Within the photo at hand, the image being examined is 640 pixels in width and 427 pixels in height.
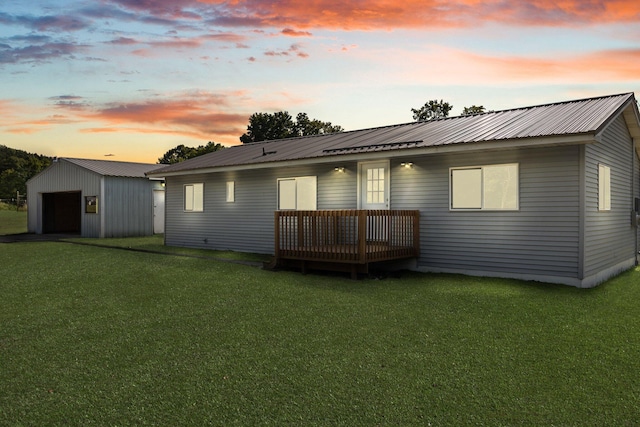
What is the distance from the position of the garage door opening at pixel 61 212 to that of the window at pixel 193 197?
35.4 feet

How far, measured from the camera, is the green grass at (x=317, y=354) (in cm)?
346

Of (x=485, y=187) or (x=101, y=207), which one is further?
(x=101, y=207)

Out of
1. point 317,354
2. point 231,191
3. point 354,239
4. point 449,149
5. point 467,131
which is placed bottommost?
point 317,354

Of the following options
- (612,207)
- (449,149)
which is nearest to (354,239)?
(449,149)

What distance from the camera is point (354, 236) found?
9.99 m

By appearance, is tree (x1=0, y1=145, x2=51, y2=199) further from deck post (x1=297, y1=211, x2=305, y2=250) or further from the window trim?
deck post (x1=297, y1=211, x2=305, y2=250)

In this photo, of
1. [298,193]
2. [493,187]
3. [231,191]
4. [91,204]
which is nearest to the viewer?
[493,187]

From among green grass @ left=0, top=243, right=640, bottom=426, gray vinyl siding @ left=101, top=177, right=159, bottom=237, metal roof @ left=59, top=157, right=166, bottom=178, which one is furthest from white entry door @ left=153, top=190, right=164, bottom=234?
green grass @ left=0, top=243, right=640, bottom=426

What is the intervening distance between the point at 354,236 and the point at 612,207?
6021 millimetres

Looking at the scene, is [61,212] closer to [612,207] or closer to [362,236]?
[362,236]

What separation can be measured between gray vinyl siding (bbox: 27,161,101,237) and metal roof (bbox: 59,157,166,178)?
304mm

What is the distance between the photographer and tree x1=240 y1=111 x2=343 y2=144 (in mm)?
50562

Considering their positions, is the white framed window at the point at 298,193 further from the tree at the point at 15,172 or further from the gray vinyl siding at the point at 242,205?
the tree at the point at 15,172

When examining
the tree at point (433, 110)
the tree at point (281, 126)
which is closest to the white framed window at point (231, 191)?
the tree at point (433, 110)
